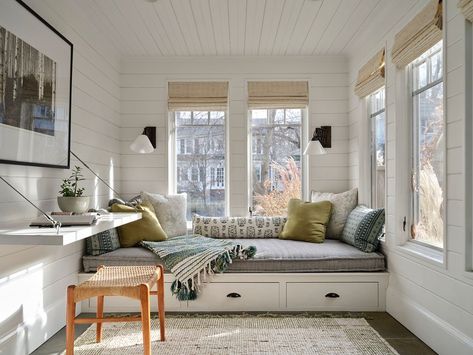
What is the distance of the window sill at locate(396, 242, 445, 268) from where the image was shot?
2479mm

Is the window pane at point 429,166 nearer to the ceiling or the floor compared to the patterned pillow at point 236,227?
nearer to the ceiling

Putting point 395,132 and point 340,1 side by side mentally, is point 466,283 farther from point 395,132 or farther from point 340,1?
point 340,1

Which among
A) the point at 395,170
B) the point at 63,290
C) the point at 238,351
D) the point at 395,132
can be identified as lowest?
the point at 238,351

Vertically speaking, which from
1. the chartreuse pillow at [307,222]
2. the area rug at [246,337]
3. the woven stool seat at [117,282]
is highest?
the chartreuse pillow at [307,222]

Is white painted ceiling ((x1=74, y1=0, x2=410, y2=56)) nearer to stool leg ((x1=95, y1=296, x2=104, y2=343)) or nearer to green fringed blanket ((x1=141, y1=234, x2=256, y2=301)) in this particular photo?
green fringed blanket ((x1=141, y1=234, x2=256, y2=301))

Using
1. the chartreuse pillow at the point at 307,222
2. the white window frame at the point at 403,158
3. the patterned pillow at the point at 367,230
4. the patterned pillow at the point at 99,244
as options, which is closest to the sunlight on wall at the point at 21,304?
the patterned pillow at the point at 99,244

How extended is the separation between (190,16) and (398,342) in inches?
114

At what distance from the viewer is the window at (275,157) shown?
4.40m

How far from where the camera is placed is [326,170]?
433cm

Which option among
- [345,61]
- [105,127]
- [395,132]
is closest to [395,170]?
[395,132]

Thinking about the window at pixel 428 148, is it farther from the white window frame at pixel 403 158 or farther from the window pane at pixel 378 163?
the window pane at pixel 378 163

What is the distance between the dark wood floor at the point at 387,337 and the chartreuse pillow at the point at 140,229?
0.70 metres

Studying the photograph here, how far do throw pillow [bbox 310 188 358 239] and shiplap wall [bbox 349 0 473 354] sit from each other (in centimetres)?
61

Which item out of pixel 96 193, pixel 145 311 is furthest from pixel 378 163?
pixel 96 193
